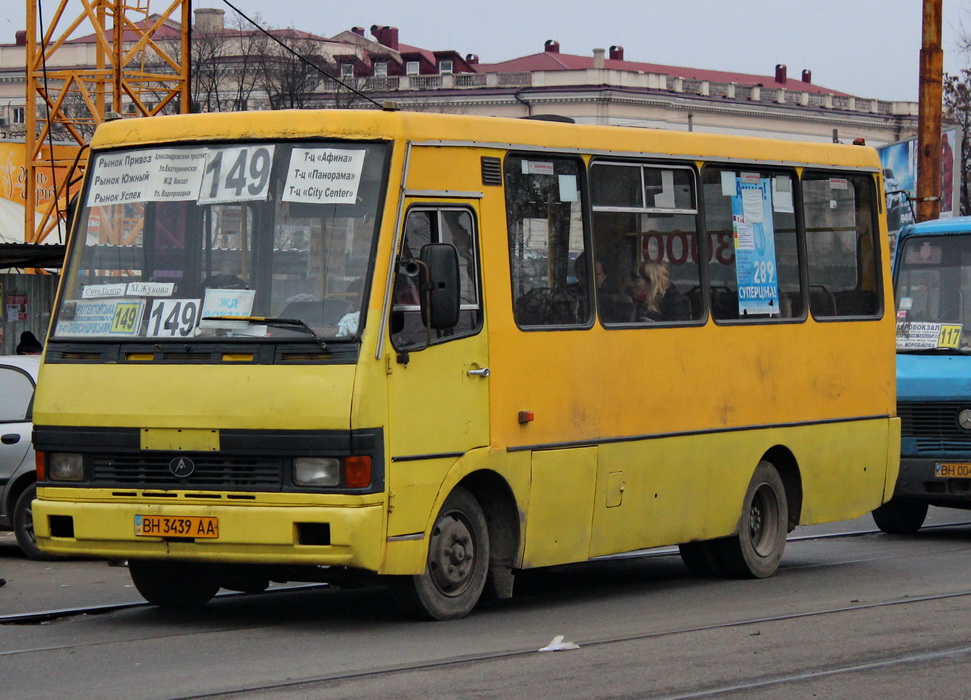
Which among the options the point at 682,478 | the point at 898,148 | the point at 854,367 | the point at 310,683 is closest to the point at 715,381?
the point at 682,478

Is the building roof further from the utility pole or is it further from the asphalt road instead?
the asphalt road

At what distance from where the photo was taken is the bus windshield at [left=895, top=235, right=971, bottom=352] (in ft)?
51.0

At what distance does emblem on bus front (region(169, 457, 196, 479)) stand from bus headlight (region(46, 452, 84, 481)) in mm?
593

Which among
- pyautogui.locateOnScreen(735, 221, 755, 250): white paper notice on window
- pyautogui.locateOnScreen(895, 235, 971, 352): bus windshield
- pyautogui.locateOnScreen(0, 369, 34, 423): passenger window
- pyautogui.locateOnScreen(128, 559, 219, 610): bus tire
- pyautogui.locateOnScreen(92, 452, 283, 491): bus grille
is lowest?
pyautogui.locateOnScreen(128, 559, 219, 610): bus tire

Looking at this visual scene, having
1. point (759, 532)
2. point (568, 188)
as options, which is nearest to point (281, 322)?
point (568, 188)

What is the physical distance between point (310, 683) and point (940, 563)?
699cm

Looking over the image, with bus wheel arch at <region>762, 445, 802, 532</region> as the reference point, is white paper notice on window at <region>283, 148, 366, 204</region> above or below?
above

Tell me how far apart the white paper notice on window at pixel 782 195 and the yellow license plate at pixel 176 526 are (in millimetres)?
5335

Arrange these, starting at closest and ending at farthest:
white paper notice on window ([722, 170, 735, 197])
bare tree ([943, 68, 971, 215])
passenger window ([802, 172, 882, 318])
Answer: white paper notice on window ([722, 170, 735, 197]) < passenger window ([802, 172, 882, 318]) < bare tree ([943, 68, 971, 215])

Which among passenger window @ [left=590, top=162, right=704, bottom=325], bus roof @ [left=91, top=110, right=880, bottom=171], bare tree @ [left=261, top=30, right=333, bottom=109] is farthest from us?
bare tree @ [left=261, top=30, right=333, bottom=109]

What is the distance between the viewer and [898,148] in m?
31.4

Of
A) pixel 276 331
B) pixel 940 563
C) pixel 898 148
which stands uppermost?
pixel 898 148

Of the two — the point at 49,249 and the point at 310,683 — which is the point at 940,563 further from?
the point at 49,249

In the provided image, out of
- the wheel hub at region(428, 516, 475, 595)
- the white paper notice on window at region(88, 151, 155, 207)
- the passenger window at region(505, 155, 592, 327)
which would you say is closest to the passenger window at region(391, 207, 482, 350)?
the passenger window at region(505, 155, 592, 327)
